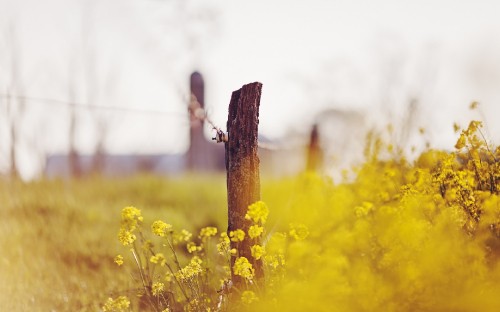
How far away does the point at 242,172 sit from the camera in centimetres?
445

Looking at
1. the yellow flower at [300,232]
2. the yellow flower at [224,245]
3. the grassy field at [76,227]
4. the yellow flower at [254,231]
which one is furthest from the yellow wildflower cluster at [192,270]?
the grassy field at [76,227]

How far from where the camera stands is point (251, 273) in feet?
14.1

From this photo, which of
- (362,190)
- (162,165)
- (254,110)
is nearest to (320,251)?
(254,110)

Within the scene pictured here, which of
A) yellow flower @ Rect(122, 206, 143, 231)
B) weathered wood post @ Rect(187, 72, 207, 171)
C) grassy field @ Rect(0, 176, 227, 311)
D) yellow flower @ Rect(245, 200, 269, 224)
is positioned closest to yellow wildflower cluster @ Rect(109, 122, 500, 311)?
yellow flower @ Rect(245, 200, 269, 224)

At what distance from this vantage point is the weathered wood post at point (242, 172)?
4445 mm

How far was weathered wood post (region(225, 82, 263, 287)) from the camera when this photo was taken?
4.45m

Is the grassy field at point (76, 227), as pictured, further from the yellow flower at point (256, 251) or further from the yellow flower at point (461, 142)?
the yellow flower at point (461, 142)

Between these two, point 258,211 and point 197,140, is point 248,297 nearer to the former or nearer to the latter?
point 258,211

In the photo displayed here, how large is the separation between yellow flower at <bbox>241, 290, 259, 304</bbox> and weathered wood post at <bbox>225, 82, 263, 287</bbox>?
32 centimetres

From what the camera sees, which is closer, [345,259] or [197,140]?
[345,259]

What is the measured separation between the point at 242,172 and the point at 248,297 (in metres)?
0.81

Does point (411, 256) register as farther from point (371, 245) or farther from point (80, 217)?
point (80, 217)

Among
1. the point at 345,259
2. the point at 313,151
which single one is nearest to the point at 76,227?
the point at 313,151

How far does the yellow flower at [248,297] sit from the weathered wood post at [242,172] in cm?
32
